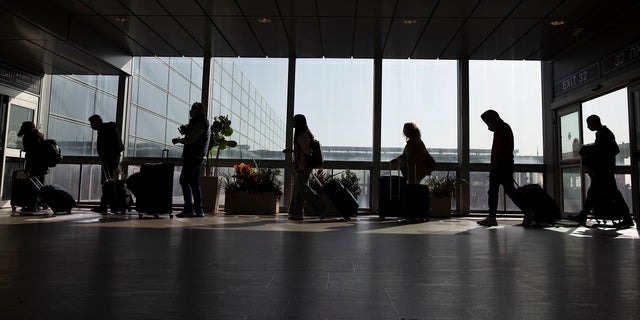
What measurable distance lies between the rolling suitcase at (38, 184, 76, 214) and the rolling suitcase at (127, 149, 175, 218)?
1.29 metres

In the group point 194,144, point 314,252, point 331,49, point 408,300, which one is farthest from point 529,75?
point 408,300

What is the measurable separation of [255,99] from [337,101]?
6.97 feet

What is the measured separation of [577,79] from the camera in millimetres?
9234

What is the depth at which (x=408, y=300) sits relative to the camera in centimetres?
174

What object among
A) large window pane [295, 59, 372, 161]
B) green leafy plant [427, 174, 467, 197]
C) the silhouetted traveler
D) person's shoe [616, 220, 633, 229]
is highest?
large window pane [295, 59, 372, 161]

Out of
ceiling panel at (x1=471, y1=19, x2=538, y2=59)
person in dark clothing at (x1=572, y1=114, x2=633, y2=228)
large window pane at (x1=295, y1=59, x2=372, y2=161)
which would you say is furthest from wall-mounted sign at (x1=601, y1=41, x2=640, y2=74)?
large window pane at (x1=295, y1=59, x2=372, y2=161)

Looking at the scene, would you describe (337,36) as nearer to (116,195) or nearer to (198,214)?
(198,214)

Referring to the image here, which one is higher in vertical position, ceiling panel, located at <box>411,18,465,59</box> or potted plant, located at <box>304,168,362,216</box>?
ceiling panel, located at <box>411,18,465,59</box>

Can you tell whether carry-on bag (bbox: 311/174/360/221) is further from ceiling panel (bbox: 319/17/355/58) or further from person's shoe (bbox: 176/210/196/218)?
ceiling panel (bbox: 319/17/355/58)

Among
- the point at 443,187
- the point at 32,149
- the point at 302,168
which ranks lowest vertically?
the point at 443,187

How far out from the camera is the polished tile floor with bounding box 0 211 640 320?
157 cm

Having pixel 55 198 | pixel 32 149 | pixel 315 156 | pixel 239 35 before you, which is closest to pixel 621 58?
pixel 315 156

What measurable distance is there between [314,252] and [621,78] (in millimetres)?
7219

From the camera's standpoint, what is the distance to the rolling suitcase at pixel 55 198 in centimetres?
725
